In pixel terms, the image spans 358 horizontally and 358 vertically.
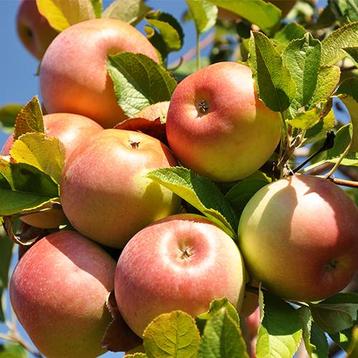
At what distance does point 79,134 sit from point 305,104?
0.39m

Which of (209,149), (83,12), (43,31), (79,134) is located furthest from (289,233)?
(43,31)

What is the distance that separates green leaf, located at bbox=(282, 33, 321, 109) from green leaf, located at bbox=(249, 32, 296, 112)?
1.2 inches

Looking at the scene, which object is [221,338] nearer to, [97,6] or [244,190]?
[244,190]

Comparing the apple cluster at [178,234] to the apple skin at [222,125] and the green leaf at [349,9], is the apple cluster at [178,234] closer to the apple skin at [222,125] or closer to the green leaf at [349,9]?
the apple skin at [222,125]

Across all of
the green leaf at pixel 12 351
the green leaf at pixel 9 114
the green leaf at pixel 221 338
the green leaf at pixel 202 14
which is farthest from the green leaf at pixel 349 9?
the green leaf at pixel 12 351

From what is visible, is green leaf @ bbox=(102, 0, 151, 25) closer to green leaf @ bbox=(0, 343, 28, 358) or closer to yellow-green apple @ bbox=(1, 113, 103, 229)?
yellow-green apple @ bbox=(1, 113, 103, 229)

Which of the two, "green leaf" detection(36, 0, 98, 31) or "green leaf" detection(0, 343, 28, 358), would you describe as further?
"green leaf" detection(0, 343, 28, 358)

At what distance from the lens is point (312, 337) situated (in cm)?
109

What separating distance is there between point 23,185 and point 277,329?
1.54 ft

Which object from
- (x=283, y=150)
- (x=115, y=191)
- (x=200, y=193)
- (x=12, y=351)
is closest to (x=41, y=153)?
(x=115, y=191)

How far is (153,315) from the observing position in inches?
37.5

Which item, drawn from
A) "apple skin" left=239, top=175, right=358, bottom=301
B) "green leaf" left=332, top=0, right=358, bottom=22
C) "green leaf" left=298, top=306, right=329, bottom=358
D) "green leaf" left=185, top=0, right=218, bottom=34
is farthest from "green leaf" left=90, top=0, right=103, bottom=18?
"green leaf" left=298, top=306, right=329, bottom=358

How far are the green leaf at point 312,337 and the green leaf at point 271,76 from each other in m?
0.29

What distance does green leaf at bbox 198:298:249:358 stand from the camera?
0.77 m
